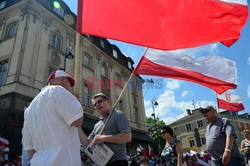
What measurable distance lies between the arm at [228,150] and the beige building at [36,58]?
11.2 meters

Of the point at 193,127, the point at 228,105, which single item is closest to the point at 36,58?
the point at 228,105

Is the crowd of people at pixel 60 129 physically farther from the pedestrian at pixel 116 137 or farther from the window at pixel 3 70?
the window at pixel 3 70

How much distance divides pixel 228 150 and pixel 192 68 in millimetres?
1477

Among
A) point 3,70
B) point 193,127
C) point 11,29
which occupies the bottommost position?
point 3,70

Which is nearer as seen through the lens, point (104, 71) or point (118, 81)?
point (104, 71)

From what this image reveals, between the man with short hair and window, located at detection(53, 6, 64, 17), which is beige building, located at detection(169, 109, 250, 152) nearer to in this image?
window, located at detection(53, 6, 64, 17)

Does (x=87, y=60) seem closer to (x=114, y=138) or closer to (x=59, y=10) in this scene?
(x=59, y=10)

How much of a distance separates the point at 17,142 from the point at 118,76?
1443 centimetres

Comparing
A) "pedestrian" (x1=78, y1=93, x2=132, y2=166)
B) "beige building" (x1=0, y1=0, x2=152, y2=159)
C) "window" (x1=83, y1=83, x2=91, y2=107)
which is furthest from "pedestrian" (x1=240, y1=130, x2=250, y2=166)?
"window" (x1=83, y1=83, x2=91, y2=107)

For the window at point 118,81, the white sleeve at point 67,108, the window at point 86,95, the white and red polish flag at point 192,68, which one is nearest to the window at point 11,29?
the window at point 86,95

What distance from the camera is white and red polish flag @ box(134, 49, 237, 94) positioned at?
3650mm

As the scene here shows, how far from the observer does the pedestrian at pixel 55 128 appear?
1.75m

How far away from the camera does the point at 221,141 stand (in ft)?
12.0

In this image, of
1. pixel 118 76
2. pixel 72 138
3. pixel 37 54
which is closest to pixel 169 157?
pixel 72 138
